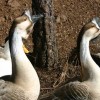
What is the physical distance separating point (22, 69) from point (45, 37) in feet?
9.60

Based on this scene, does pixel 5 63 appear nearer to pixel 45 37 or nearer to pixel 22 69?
pixel 45 37

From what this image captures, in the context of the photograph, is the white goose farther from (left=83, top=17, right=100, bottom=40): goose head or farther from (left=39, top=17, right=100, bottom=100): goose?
(left=83, top=17, right=100, bottom=40): goose head

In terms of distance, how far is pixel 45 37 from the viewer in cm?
860

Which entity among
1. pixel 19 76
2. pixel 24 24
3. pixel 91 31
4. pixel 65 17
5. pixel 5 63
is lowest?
pixel 5 63

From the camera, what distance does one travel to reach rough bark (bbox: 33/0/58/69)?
332 inches

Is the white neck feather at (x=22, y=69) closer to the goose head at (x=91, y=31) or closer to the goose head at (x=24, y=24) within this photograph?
the goose head at (x=24, y=24)

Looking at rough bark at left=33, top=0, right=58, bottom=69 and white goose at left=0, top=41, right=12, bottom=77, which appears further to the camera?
rough bark at left=33, top=0, right=58, bottom=69

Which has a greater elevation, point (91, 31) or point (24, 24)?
point (24, 24)

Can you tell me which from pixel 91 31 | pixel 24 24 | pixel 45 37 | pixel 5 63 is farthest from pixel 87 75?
pixel 45 37

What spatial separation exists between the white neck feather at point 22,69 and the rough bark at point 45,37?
9.12 feet

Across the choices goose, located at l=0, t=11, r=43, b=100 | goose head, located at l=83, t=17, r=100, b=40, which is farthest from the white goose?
goose head, located at l=83, t=17, r=100, b=40

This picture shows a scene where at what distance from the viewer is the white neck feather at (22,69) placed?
18.6 feet

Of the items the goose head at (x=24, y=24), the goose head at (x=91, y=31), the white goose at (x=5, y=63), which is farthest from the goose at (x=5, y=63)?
the goose head at (x=91, y=31)

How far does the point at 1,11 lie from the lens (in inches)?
444
